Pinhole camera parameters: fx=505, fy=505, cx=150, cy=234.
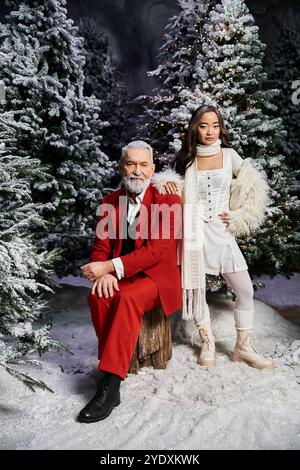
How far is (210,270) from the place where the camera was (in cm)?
419

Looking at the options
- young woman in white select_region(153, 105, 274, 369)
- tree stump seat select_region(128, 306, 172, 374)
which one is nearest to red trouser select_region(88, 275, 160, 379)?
tree stump seat select_region(128, 306, 172, 374)

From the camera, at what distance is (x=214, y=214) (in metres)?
4.15

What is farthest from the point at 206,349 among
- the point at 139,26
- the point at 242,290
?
the point at 139,26

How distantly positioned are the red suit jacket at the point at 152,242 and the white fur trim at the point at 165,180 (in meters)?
0.05

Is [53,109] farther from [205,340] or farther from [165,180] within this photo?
[205,340]

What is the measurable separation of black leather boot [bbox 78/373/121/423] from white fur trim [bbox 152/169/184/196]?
150 cm

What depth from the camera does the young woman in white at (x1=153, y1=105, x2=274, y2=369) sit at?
405cm

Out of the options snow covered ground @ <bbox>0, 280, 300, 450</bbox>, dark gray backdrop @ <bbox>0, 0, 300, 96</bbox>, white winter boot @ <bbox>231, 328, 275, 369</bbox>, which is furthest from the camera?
dark gray backdrop @ <bbox>0, 0, 300, 96</bbox>

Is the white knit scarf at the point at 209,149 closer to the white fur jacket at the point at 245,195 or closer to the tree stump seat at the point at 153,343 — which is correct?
the white fur jacket at the point at 245,195

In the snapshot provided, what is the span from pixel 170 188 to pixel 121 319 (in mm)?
1160

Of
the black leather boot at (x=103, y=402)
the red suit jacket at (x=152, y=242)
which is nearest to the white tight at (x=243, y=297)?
the red suit jacket at (x=152, y=242)

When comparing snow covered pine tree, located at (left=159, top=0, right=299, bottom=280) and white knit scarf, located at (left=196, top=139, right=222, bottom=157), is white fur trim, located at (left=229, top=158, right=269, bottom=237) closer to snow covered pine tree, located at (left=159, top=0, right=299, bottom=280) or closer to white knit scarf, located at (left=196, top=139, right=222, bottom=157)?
white knit scarf, located at (left=196, top=139, right=222, bottom=157)

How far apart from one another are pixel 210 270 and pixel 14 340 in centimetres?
203

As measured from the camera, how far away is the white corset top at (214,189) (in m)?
4.08
